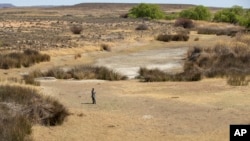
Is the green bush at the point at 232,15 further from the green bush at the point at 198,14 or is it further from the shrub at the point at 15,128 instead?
the shrub at the point at 15,128

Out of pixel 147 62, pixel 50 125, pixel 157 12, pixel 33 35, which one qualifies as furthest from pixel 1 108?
pixel 157 12

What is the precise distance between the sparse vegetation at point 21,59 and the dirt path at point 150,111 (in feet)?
30.6

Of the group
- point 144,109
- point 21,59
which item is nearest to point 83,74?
point 21,59

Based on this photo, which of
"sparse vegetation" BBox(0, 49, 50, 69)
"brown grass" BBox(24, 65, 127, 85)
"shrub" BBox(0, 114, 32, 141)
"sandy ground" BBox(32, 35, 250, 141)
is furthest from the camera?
"sparse vegetation" BBox(0, 49, 50, 69)

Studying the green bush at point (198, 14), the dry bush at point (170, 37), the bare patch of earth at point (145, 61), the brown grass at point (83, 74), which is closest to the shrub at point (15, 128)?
the brown grass at point (83, 74)

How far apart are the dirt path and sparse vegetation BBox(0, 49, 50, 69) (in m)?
9.32

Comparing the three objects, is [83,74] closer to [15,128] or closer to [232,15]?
[15,128]

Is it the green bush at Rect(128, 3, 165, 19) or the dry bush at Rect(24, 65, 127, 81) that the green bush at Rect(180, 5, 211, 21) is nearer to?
the green bush at Rect(128, 3, 165, 19)

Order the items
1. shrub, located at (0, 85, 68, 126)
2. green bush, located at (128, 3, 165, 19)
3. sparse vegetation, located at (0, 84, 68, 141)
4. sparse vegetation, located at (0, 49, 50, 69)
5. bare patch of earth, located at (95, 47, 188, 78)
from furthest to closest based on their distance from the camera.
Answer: green bush, located at (128, 3, 165, 19), bare patch of earth, located at (95, 47, 188, 78), sparse vegetation, located at (0, 49, 50, 69), shrub, located at (0, 85, 68, 126), sparse vegetation, located at (0, 84, 68, 141)

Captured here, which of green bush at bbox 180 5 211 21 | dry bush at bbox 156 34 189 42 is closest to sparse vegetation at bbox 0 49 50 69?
dry bush at bbox 156 34 189 42

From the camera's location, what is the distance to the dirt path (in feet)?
49.4

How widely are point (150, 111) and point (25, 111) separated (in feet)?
15.2

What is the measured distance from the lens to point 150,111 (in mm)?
18312

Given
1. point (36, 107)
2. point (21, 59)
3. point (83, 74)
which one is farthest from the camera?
point (21, 59)
